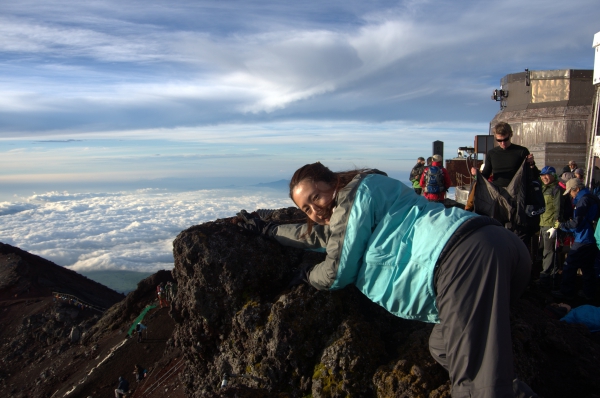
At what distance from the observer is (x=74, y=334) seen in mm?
11461

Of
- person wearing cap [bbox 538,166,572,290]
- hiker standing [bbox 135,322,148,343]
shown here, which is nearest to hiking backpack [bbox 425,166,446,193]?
person wearing cap [bbox 538,166,572,290]

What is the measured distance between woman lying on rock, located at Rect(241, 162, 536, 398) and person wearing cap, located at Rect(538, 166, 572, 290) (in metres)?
6.07

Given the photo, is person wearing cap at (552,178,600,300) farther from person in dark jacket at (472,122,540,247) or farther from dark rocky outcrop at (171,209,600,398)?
dark rocky outcrop at (171,209,600,398)

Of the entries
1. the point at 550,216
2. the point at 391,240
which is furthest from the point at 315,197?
the point at 550,216

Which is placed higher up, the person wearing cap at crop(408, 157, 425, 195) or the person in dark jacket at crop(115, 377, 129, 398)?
the person wearing cap at crop(408, 157, 425, 195)

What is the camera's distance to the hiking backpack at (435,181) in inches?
355

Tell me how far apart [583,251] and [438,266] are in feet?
20.8

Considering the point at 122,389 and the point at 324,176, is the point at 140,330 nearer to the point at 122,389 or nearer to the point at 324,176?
the point at 122,389

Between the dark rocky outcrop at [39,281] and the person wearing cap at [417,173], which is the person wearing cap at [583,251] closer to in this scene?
the person wearing cap at [417,173]

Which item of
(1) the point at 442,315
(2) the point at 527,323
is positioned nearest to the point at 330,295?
(1) the point at 442,315

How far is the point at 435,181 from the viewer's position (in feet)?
29.6

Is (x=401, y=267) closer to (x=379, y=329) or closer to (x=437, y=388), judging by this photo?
(x=437, y=388)

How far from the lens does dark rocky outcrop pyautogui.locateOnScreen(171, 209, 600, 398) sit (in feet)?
11.9

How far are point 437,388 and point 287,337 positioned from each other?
1.36m
